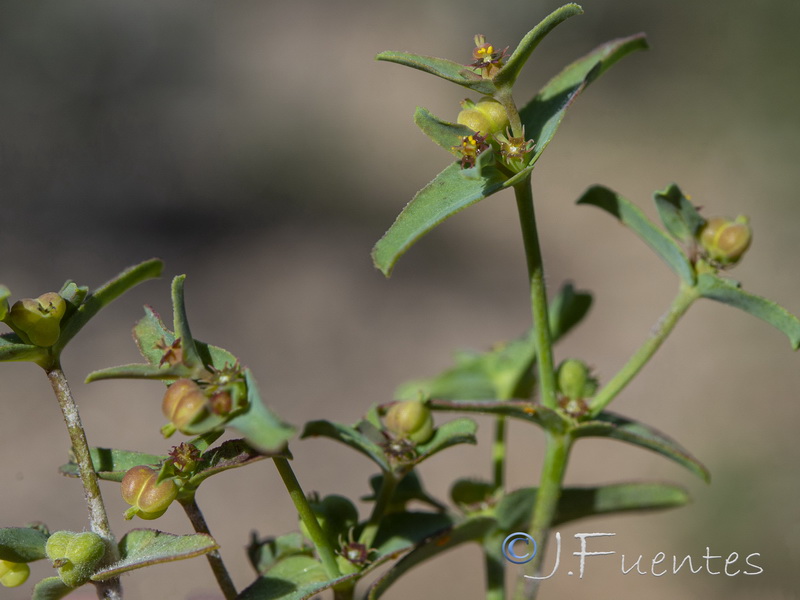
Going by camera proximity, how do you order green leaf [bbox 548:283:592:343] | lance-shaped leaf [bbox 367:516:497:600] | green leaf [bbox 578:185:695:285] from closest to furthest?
1. lance-shaped leaf [bbox 367:516:497:600]
2. green leaf [bbox 578:185:695:285]
3. green leaf [bbox 548:283:592:343]

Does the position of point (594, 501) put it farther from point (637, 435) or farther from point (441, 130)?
point (441, 130)

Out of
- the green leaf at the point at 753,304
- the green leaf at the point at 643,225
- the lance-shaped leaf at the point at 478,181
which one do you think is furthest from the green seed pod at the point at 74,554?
the green leaf at the point at 753,304

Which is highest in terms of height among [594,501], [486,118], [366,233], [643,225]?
[366,233]

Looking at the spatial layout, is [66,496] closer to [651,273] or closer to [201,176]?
[201,176]

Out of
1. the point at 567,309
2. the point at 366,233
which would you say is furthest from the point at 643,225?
the point at 366,233

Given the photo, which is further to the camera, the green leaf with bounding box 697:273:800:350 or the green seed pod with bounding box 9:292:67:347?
the green leaf with bounding box 697:273:800:350

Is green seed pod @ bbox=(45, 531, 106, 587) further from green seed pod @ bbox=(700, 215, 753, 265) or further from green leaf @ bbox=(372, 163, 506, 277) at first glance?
green seed pod @ bbox=(700, 215, 753, 265)

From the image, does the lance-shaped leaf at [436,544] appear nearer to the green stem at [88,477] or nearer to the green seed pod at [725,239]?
the green stem at [88,477]

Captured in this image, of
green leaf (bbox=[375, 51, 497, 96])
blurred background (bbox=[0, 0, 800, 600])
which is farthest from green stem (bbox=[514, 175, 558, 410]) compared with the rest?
blurred background (bbox=[0, 0, 800, 600])
